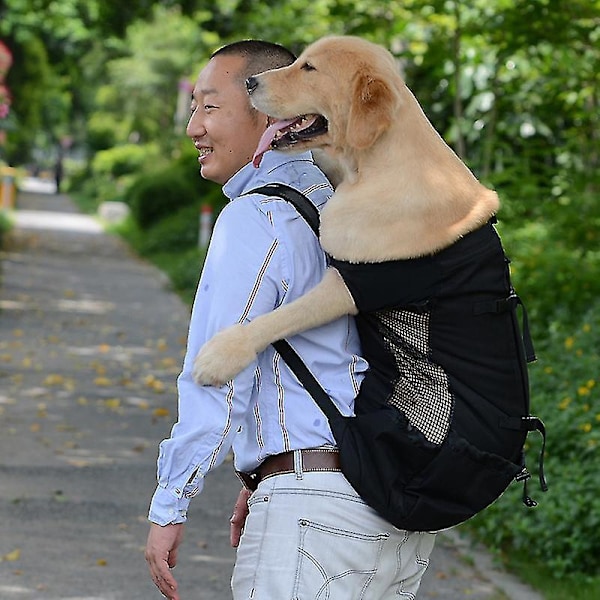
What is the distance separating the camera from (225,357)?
262 cm

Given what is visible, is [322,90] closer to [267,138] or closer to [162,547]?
[267,138]

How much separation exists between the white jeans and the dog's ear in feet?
2.36

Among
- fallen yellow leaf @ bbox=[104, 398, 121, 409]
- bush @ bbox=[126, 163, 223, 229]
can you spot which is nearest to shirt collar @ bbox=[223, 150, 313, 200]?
fallen yellow leaf @ bbox=[104, 398, 121, 409]

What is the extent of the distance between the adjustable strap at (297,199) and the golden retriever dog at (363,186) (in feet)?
0.20

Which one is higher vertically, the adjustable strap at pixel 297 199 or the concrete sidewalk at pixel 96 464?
the adjustable strap at pixel 297 199

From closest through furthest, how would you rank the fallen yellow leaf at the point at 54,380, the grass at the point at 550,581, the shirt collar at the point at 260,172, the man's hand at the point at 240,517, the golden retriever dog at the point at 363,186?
the golden retriever dog at the point at 363,186, the shirt collar at the point at 260,172, the man's hand at the point at 240,517, the grass at the point at 550,581, the fallen yellow leaf at the point at 54,380

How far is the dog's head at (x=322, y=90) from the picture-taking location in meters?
A: 2.71

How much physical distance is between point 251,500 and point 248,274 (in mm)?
519

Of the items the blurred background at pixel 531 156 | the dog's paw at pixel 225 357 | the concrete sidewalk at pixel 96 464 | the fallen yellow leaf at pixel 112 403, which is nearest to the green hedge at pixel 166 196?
the blurred background at pixel 531 156

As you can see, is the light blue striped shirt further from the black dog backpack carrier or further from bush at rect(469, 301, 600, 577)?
bush at rect(469, 301, 600, 577)

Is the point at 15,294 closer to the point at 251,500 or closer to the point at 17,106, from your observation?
the point at 251,500

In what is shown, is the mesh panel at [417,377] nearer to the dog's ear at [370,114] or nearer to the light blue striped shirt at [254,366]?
the light blue striped shirt at [254,366]

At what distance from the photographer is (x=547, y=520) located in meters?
6.02

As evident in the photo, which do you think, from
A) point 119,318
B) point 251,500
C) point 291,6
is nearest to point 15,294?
point 119,318
